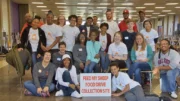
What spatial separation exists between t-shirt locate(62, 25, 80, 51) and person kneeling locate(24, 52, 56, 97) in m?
0.75

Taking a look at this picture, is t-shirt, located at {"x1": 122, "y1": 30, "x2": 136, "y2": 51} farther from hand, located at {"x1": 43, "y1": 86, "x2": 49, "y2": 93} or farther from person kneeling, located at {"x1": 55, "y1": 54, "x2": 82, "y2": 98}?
hand, located at {"x1": 43, "y1": 86, "x2": 49, "y2": 93}

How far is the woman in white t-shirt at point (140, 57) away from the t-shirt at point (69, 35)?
130 centimetres

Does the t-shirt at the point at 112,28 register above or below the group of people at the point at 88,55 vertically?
above

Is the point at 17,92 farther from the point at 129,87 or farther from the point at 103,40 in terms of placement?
the point at 129,87

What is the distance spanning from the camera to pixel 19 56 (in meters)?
5.45

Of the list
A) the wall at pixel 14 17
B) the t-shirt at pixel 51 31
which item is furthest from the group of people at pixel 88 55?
the wall at pixel 14 17

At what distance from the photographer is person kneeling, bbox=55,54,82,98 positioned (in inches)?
168

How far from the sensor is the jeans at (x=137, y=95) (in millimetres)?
3688

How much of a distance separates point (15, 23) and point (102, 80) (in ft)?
43.6

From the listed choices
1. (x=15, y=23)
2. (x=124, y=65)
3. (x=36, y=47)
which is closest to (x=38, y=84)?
(x=36, y=47)

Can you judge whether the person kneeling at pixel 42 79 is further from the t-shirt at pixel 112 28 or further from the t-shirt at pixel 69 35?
the t-shirt at pixel 112 28

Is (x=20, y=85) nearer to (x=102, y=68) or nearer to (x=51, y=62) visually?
(x=51, y=62)

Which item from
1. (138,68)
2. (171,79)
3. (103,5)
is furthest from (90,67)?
(103,5)

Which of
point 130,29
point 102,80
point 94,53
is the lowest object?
point 102,80
